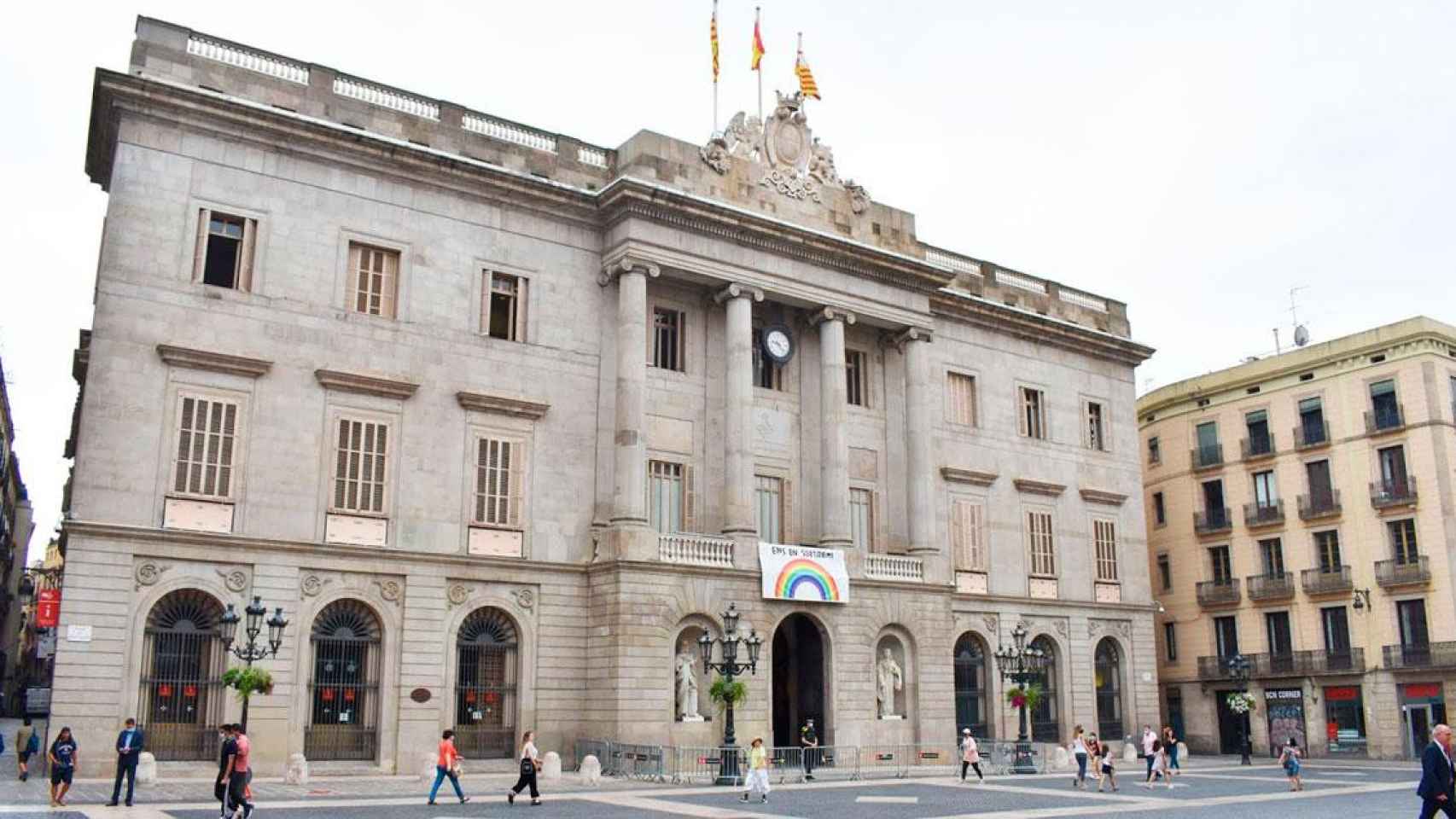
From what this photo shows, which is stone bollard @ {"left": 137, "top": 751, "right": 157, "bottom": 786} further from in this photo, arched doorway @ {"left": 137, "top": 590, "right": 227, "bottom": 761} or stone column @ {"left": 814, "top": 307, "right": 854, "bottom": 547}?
stone column @ {"left": 814, "top": 307, "right": 854, "bottom": 547}

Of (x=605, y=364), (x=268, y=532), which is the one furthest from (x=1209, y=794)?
(x=268, y=532)

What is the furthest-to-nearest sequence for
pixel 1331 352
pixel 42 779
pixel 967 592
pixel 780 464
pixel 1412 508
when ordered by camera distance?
pixel 1331 352 < pixel 1412 508 < pixel 967 592 < pixel 780 464 < pixel 42 779

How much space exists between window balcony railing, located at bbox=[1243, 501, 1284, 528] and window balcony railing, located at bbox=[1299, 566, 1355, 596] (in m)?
2.38

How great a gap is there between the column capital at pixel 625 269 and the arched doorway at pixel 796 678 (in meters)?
10.4

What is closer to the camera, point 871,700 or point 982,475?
point 871,700

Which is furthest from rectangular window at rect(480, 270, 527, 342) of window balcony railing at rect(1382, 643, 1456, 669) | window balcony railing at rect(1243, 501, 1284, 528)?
window balcony railing at rect(1382, 643, 1456, 669)

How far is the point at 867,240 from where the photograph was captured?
38688 millimetres

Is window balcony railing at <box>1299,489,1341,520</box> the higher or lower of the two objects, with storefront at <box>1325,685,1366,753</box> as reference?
higher

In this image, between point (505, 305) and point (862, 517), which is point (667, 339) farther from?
point (862, 517)

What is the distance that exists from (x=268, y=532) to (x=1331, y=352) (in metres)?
40.0

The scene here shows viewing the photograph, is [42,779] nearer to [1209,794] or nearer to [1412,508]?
[1209,794]

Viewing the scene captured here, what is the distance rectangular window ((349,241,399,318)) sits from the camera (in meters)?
31.0

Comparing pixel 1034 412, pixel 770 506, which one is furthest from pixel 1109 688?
pixel 770 506

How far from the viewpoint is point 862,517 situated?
126ft
